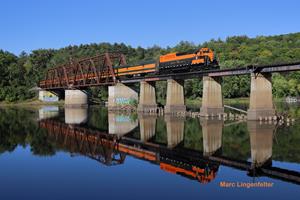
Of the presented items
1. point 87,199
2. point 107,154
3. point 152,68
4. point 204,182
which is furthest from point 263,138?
point 152,68

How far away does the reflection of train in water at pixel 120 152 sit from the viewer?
71.6ft

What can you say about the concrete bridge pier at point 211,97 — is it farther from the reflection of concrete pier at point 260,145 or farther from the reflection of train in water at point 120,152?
the reflection of train in water at point 120,152

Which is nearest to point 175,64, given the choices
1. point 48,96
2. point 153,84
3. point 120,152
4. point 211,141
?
point 153,84

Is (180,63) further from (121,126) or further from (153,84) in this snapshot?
(121,126)

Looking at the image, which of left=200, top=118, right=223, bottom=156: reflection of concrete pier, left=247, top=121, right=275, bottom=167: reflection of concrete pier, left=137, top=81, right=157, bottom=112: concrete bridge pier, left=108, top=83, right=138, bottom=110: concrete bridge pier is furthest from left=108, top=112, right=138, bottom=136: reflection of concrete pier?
left=108, top=83, right=138, bottom=110: concrete bridge pier

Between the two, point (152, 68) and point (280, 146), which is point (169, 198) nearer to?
point (280, 146)

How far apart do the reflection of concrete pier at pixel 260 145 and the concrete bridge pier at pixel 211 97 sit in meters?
17.9

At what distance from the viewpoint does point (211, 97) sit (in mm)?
61094

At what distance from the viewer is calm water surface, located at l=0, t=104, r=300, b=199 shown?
17359mm

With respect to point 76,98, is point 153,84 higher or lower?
higher

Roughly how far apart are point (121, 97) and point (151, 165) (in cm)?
6688

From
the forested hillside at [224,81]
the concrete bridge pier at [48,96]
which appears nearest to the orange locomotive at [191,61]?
the forested hillside at [224,81]

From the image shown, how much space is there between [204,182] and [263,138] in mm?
17422

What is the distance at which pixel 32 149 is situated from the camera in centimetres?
3128
